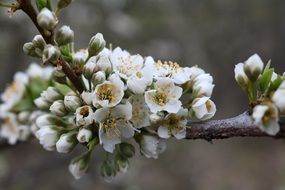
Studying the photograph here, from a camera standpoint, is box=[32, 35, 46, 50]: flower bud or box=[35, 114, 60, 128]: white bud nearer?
box=[32, 35, 46, 50]: flower bud

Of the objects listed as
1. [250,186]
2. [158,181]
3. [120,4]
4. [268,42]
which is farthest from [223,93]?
[120,4]

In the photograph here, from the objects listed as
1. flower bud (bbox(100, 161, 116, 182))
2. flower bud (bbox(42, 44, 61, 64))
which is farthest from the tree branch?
flower bud (bbox(42, 44, 61, 64))

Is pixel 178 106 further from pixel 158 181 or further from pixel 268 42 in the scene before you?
pixel 268 42

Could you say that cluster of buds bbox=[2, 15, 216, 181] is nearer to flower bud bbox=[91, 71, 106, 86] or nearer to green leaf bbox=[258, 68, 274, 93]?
flower bud bbox=[91, 71, 106, 86]

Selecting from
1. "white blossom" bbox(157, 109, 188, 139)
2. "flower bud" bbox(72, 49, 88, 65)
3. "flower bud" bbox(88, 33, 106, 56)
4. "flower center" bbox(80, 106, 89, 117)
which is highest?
"flower bud" bbox(88, 33, 106, 56)

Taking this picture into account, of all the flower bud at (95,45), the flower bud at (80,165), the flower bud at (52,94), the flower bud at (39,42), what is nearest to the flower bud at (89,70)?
the flower bud at (95,45)

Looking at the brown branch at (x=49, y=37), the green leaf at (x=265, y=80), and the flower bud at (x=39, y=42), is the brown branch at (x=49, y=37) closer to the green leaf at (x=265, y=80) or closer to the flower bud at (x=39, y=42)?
the flower bud at (x=39, y=42)

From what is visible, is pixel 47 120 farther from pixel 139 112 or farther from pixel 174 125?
pixel 174 125
